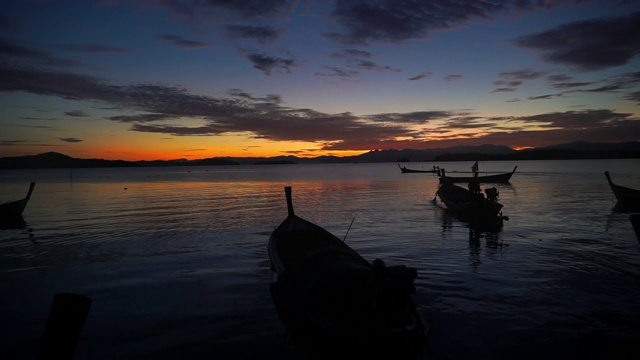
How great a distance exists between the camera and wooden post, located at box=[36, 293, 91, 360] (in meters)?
5.45

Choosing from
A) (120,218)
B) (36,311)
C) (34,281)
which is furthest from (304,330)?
(120,218)

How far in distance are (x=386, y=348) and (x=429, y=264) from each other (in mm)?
10187

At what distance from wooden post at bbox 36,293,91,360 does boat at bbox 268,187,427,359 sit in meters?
4.29

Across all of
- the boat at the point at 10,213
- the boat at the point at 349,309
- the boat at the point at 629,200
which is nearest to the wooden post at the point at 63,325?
the boat at the point at 349,309

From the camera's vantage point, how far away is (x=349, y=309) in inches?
321

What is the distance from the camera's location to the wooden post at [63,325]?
5449mm

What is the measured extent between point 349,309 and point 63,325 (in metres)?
5.27

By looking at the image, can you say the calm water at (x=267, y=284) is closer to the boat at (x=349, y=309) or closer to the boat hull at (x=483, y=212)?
the boat hull at (x=483, y=212)

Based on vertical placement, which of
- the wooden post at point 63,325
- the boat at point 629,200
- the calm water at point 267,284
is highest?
the wooden post at point 63,325

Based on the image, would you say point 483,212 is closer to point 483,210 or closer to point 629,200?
point 483,210

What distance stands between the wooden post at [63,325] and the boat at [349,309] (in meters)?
4.29

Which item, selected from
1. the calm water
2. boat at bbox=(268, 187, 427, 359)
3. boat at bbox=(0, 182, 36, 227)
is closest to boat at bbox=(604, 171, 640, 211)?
the calm water

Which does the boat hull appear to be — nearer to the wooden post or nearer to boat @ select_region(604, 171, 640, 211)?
boat @ select_region(604, 171, 640, 211)

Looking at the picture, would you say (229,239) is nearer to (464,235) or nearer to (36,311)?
(36,311)
